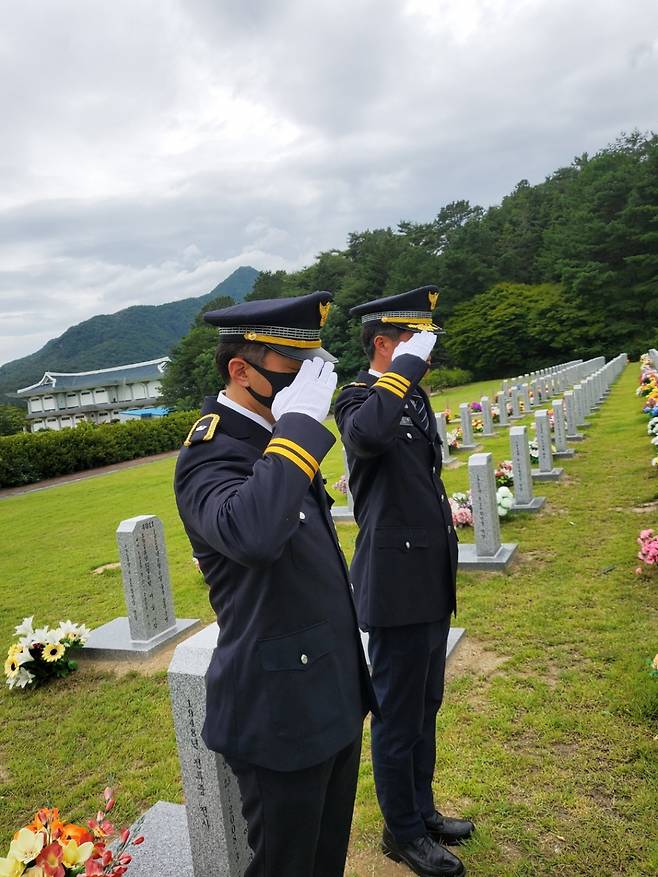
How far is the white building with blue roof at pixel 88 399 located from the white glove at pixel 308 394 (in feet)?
204

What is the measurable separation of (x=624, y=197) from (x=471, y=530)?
4318 centimetres

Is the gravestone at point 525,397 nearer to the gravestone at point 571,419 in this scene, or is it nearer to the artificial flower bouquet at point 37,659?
the gravestone at point 571,419

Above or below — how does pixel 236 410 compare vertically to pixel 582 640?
above

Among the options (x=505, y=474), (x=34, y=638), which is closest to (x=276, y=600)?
(x=34, y=638)

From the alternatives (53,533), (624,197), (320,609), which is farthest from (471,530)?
(624,197)

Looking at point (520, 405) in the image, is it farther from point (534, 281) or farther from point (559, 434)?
point (534, 281)

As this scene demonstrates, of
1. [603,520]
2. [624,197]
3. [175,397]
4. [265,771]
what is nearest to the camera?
[265,771]

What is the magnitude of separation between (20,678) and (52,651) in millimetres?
321

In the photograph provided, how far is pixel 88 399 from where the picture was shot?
208ft

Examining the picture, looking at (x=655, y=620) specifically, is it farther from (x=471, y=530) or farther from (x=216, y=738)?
(x=216, y=738)

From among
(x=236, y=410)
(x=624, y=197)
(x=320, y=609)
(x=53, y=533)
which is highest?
(x=624, y=197)

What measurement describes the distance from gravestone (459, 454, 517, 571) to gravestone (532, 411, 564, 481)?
3724 millimetres

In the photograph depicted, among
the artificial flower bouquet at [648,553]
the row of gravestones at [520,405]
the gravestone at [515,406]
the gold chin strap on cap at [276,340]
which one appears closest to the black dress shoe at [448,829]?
the gold chin strap on cap at [276,340]

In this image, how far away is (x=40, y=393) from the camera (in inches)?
2442
